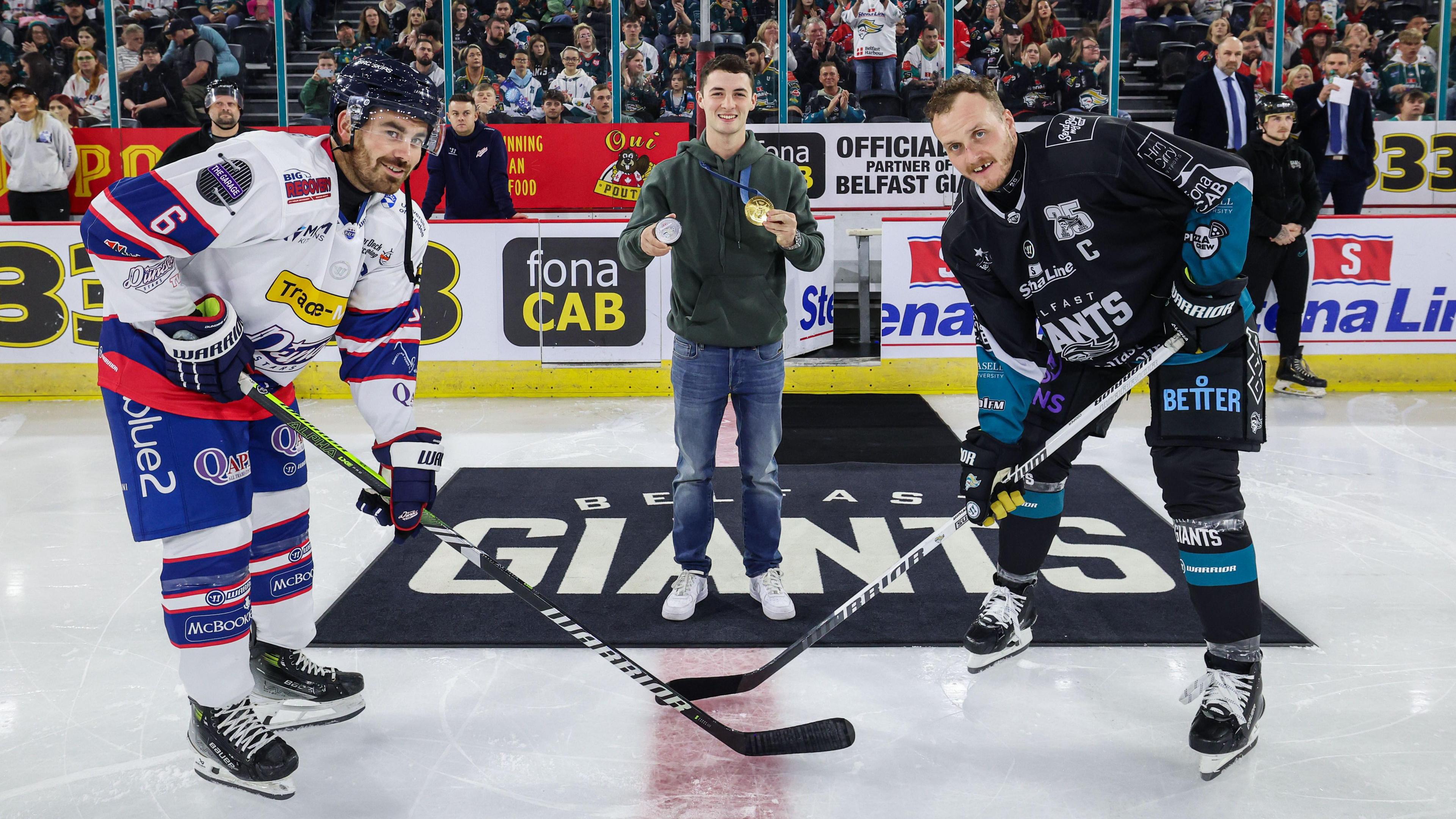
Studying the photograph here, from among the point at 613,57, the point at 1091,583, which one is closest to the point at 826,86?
the point at 613,57

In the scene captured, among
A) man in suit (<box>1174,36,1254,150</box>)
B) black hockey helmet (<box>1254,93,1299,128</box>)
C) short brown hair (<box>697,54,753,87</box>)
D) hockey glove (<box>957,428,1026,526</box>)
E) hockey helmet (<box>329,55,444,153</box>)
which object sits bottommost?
hockey glove (<box>957,428,1026,526</box>)

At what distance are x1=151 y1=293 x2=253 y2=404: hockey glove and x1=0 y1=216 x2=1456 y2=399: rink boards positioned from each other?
14.0ft

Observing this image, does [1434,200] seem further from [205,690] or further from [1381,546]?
[205,690]

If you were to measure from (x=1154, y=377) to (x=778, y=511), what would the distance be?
1235mm

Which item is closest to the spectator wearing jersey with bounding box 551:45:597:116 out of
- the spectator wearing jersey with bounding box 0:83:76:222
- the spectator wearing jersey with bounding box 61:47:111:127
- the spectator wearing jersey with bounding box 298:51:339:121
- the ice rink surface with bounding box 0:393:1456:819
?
the spectator wearing jersey with bounding box 298:51:339:121

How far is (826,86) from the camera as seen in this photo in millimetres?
9633

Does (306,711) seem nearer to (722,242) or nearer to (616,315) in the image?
(722,242)

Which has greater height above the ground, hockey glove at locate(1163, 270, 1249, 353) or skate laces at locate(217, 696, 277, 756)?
hockey glove at locate(1163, 270, 1249, 353)

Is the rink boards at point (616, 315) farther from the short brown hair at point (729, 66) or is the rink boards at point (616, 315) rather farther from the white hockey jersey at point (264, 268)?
the white hockey jersey at point (264, 268)

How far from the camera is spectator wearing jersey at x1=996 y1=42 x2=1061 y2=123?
952cm

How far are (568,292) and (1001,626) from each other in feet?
13.8

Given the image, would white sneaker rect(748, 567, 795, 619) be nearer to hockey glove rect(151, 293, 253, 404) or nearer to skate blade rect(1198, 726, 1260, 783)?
skate blade rect(1198, 726, 1260, 783)

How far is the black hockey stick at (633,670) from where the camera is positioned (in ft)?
8.54

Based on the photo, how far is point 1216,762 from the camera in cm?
254
